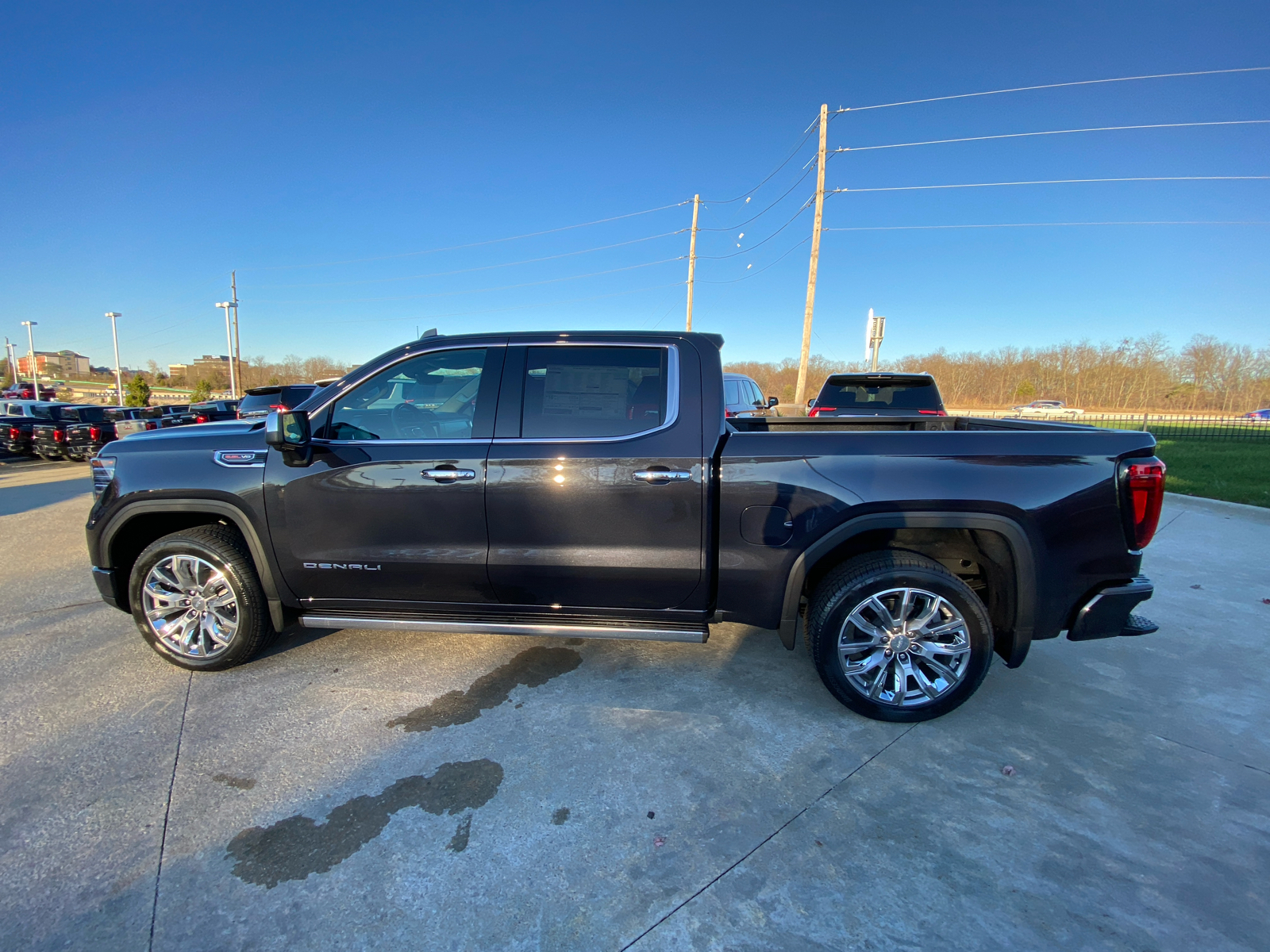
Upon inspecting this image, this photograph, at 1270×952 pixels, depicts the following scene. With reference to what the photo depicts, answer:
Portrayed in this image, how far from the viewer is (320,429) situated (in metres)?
3.25

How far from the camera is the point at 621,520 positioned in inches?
117

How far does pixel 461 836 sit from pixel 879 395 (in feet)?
26.1

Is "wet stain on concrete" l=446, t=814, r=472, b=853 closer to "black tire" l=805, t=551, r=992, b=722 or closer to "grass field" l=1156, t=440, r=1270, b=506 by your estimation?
"black tire" l=805, t=551, r=992, b=722

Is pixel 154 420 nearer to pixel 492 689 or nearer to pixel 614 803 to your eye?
pixel 492 689

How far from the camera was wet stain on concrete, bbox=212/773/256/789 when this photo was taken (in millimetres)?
2518

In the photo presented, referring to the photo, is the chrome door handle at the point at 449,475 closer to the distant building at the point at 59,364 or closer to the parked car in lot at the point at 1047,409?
the parked car in lot at the point at 1047,409

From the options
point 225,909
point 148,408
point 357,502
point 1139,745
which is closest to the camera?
point 225,909

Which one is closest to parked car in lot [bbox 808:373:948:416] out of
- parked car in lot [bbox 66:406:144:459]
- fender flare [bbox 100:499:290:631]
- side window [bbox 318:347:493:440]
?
side window [bbox 318:347:493:440]

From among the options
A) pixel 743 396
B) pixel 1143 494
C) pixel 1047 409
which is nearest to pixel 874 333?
pixel 743 396

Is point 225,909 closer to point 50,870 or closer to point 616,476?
point 50,870

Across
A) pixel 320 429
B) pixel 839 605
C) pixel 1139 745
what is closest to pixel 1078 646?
pixel 1139 745

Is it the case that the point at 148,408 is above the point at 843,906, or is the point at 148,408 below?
above

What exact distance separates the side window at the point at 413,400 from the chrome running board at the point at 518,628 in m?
1.01

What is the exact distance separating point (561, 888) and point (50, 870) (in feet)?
5.85
